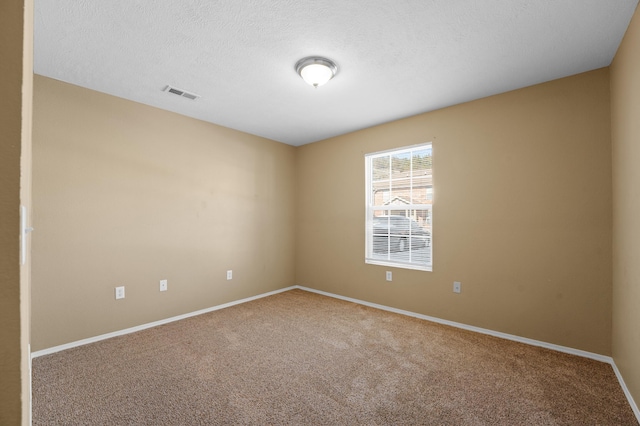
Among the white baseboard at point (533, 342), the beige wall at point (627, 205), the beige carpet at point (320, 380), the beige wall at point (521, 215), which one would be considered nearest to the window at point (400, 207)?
the beige wall at point (521, 215)

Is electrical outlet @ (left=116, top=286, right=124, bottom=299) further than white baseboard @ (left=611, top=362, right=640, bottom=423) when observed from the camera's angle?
Yes

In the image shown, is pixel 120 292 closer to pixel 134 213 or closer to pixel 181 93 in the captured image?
pixel 134 213

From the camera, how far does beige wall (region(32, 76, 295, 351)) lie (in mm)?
2602

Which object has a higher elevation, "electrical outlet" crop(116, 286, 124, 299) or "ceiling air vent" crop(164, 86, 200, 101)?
"ceiling air vent" crop(164, 86, 200, 101)

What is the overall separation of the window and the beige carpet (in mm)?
971

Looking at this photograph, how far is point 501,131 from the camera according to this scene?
9.62 feet

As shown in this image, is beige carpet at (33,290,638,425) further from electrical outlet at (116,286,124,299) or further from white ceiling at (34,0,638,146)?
white ceiling at (34,0,638,146)

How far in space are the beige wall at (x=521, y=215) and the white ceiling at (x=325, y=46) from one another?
28 cm

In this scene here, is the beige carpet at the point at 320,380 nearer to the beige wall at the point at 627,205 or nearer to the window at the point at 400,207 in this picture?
the beige wall at the point at 627,205

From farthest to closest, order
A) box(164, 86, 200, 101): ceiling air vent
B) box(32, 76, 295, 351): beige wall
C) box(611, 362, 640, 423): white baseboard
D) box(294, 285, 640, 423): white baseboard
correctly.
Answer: box(164, 86, 200, 101): ceiling air vent, box(32, 76, 295, 351): beige wall, box(294, 285, 640, 423): white baseboard, box(611, 362, 640, 423): white baseboard

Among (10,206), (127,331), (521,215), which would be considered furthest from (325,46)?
(127,331)

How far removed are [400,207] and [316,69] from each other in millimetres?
2093

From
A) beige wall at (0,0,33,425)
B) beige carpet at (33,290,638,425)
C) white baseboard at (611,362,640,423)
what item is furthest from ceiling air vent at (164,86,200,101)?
white baseboard at (611,362,640,423)

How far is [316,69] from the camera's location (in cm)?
237
